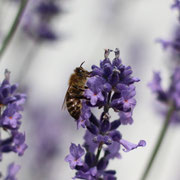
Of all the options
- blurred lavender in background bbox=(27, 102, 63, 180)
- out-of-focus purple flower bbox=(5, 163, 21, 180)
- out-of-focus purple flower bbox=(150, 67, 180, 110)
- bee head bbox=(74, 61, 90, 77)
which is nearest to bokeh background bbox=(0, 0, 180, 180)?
blurred lavender in background bbox=(27, 102, 63, 180)

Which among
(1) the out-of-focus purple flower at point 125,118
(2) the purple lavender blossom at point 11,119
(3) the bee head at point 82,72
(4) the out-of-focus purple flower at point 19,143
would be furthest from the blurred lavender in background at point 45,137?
(1) the out-of-focus purple flower at point 125,118

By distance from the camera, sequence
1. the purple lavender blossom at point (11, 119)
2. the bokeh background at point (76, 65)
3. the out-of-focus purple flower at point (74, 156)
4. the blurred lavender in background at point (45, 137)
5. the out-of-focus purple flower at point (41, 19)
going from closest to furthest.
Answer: the out-of-focus purple flower at point (74, 156) < the purple lavender blossom at point (11, 119) < the out-of-focus purple flower at point (41, 19) < the blurred lavender in background at point (45, 137) < the bokeh background at point (76, 65)

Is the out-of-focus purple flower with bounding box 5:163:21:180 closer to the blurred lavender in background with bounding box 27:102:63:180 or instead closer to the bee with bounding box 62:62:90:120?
the bee with bounding box 62:62:90:120

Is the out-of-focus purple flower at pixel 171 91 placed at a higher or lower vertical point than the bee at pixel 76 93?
higher

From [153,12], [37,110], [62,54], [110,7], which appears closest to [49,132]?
[37,110]

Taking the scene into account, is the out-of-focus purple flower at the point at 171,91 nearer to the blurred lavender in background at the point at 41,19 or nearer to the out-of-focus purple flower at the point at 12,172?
the out-of-focus purple flower at the point at 12,172

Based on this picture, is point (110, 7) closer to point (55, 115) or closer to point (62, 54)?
point (55, 115)
